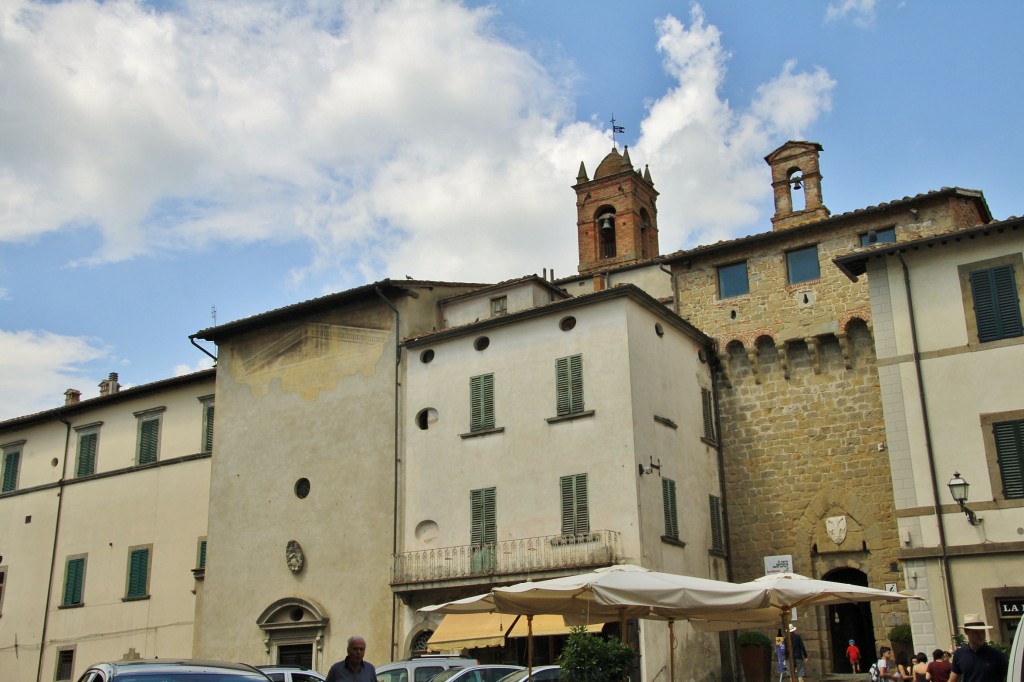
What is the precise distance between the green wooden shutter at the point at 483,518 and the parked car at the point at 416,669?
6532mm

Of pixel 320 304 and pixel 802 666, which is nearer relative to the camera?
pixel 802 666

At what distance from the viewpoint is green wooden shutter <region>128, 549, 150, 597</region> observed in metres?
32.5

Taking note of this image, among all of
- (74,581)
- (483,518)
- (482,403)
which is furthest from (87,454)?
(483,518)

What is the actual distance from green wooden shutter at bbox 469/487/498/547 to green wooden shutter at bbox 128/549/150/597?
A: 1308cm

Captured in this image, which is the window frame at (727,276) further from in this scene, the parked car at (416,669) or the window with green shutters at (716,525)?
the parked car at (416,669)

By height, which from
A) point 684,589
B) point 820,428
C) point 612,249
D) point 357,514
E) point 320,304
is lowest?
point 684,589

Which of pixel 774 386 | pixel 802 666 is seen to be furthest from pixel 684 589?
pixel 774 386

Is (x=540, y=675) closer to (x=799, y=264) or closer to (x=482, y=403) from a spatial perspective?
(x=482, y=403)

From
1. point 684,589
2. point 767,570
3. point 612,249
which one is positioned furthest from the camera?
point 612,249

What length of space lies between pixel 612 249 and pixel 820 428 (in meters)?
14.2

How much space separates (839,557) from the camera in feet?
82.2

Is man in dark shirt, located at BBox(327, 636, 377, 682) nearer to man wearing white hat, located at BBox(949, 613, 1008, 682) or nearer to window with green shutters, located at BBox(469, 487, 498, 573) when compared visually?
man wearing white hat, located at BBox(949, 613, 1008, 682)

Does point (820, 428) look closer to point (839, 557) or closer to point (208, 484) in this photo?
point (839, 557)

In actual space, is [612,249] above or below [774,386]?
above
